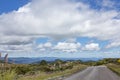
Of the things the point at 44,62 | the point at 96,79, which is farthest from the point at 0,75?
the point at 44,62

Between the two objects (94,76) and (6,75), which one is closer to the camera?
(6,75)

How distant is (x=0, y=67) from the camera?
1570 cm

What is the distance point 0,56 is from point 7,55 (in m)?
→ 0.42

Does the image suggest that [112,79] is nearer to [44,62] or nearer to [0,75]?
[0,75]

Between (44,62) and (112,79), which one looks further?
(44,62)

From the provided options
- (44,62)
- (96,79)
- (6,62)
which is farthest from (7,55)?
(44,62)

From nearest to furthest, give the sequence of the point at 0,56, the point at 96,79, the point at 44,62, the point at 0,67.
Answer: the point at 0,56 → the point at 0,67 → the point at 96,79 → the point at 44,62

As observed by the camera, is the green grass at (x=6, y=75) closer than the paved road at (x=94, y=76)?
Yes

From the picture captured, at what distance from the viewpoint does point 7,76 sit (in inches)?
632

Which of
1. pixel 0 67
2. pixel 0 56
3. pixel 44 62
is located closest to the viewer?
pixel 0 56

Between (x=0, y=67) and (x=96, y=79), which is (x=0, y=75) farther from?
(x=96, y=79)

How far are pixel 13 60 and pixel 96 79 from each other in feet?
81.5

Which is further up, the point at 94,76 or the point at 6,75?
the point at 94,76

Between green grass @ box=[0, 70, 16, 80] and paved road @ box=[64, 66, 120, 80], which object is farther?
paved road @ box=[64, 66, 120, 80]
